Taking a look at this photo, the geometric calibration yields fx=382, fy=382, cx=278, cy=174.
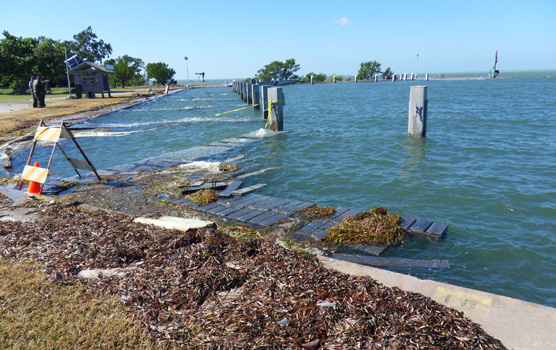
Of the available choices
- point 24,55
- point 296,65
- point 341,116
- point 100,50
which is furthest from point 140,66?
point 341,116

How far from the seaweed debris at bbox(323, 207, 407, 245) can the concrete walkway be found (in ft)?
5.53

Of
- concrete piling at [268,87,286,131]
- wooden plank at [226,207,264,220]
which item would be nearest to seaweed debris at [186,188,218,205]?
wooden plank at [226,207,264,220]

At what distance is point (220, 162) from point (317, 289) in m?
8.89

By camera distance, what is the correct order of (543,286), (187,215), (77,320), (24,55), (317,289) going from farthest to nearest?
(24,55) < (187,215) < (543,286) < (317,289) < (77,320)

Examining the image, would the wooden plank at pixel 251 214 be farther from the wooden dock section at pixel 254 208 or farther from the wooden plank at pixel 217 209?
the wooden plank at pixel 217 209

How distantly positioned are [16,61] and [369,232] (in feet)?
172

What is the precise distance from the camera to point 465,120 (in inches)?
859

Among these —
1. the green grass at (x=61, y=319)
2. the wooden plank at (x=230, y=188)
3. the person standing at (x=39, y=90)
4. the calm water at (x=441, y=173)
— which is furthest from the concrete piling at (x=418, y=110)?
the person standing at (x=39, y=90)

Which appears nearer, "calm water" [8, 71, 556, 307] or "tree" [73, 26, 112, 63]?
"calm water" [8, 71, 556, 307]

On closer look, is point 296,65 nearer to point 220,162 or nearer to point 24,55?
point 24,55

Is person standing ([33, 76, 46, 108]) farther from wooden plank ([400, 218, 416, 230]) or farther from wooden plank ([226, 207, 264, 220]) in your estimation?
wooden plank ([400, 218, 416, 230])

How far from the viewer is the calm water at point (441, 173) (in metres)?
6.01

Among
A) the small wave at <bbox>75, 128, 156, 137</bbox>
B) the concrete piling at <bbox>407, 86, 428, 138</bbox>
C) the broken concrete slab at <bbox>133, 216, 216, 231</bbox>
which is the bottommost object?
the broken concrete slab at <bbox>133, 216, 216, 231</bbox>

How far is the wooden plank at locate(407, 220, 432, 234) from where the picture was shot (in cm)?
659
